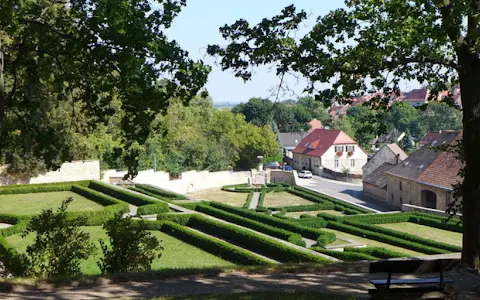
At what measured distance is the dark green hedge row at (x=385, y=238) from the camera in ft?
81.2

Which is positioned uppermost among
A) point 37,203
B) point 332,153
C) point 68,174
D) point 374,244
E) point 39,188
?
point 332,153

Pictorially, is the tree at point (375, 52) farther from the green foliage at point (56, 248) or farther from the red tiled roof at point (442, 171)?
the red tiled roof at point (442, 171)

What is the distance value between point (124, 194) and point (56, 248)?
24.7 metres

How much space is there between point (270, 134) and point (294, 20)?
6280cm

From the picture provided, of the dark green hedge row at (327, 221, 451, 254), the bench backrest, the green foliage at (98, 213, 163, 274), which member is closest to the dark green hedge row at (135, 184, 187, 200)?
the dark green hedge row at (327, 221, 451, 254)

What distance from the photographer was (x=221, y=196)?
51.0 m

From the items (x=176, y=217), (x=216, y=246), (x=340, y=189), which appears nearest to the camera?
(x=216, y=246)

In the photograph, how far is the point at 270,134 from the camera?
73.4 m

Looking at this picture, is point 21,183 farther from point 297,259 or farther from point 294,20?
point 294,20

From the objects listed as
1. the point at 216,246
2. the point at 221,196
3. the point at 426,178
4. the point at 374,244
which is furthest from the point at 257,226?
the point at 221,196

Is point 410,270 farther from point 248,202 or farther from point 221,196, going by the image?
point 221,196

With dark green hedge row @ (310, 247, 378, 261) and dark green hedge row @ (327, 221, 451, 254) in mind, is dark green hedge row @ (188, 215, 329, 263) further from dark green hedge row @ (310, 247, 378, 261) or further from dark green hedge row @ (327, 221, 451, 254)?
dark green hedge row @ (327, 221, 451, 254)

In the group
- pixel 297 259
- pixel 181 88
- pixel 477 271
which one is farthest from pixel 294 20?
pixel 297 259

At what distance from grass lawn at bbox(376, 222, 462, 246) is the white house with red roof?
130 feet
